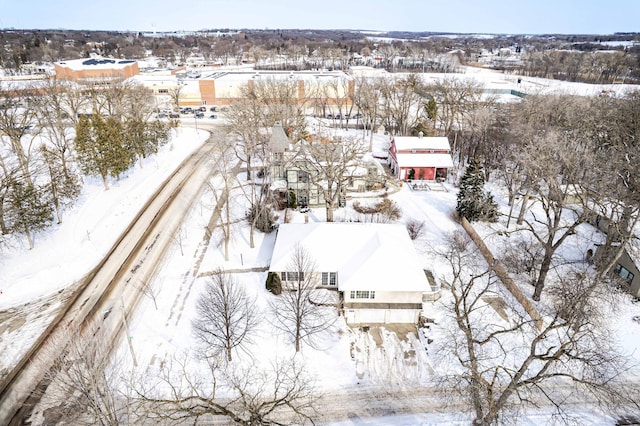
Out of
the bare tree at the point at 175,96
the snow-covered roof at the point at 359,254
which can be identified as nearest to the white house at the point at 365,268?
the snow-covered roof at the point at 359,254

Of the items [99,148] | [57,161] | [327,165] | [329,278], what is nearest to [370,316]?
[329,278]

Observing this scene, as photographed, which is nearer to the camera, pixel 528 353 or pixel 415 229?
pixel 528 353

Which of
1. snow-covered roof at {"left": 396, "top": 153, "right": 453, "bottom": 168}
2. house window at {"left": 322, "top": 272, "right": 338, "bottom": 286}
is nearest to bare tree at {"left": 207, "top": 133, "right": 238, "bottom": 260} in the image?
house window at {"left": 322, "top": 272, "right": 338, "bottom": 286}

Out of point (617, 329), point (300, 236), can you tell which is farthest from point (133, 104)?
point (617, 329)

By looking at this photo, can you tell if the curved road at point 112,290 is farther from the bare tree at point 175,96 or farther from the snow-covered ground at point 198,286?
the bare tree at point 175,96

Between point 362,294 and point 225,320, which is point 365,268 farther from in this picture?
point 225,320

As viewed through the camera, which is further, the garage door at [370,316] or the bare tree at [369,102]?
the bare tree at [369,102]

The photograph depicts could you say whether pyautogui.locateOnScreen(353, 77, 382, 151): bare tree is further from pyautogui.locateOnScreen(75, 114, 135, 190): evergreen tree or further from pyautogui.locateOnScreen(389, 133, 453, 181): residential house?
pyautogui.locateOnScreen(75, 114, 135, 190): evergreen tree

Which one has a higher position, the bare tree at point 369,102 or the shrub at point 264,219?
the bare tree at point 369,102
